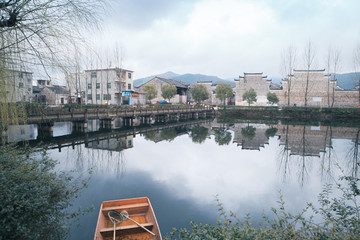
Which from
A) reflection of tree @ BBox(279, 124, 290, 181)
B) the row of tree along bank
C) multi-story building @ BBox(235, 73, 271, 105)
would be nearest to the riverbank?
the row of tree along bank

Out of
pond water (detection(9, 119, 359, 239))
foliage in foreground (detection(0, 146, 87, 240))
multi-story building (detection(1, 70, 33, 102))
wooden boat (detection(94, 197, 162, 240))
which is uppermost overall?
multi-story building (detection(1, 70, 33, 102))

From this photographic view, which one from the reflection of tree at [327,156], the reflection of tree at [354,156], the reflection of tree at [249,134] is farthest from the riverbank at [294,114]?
the reflection of tree at [354,156]

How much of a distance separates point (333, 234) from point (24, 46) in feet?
16.0

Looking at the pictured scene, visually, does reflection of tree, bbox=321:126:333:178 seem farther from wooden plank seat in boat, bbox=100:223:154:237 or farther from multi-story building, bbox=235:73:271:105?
multi-story building, bbox=235:73:271:105

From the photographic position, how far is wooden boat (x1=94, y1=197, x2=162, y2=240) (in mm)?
4828

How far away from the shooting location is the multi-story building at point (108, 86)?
39.1 m

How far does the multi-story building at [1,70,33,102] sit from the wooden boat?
298cm

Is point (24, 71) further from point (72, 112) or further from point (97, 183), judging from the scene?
point (72, 112)

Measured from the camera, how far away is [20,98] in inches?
126

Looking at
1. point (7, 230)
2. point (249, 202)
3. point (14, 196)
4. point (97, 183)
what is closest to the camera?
point (7, 230)

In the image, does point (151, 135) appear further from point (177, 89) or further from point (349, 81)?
point (349, 81)

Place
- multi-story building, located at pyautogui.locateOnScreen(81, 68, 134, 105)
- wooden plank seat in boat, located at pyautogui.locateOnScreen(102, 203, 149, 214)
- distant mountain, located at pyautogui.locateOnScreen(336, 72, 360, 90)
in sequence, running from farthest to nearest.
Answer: multi-story building, located at pyautogui.locateOnScreen(81, 68, 134, 105) → distant mountain, located at pyautogui.locateOnScreen(336, 72, 360, 90) → wooden plank seat in boat, located at pyautogui.locateOnScreen(102, 203, 149, 214)

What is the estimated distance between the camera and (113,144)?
56.3ft

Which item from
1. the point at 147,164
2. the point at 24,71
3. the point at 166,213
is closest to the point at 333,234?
the point at 24,71
